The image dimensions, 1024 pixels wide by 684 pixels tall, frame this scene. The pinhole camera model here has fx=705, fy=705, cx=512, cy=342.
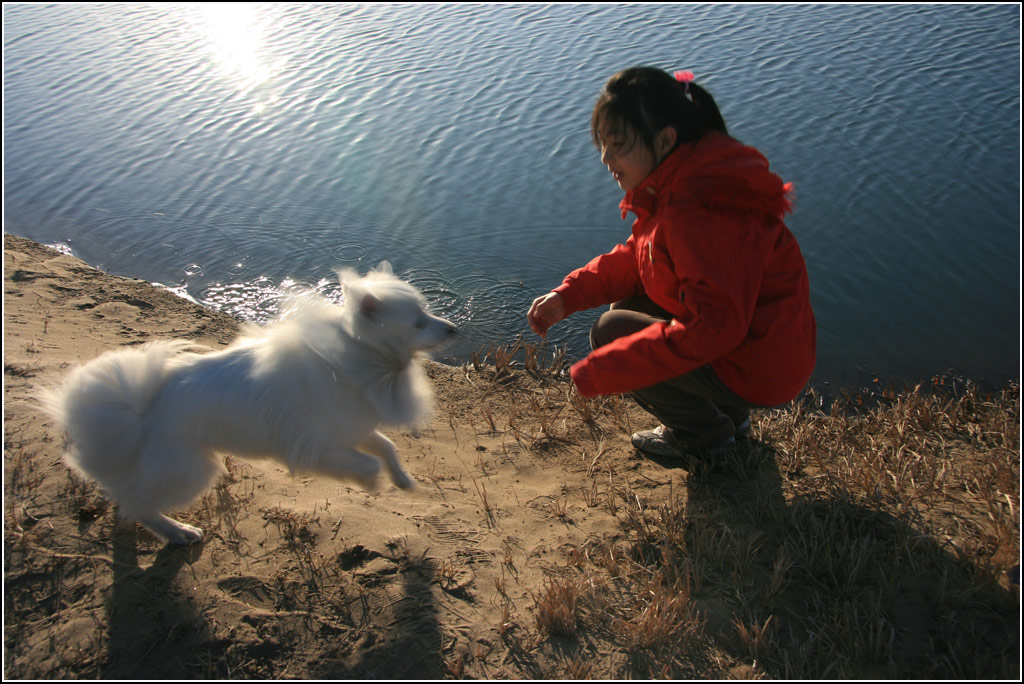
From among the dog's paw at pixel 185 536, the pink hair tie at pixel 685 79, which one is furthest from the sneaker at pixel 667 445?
the dog's paw at pixel 185 536

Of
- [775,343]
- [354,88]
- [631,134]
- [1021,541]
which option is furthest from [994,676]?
[354,88]

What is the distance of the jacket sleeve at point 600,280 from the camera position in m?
3.45

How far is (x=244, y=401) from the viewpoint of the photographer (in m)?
2.80

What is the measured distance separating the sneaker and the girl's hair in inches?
58.0

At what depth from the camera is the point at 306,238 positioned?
23.5 ft

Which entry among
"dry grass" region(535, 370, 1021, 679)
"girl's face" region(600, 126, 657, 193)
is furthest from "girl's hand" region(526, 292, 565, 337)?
"dry grass" region(535, 370, 1021, 679)

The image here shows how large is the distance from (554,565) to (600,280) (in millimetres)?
1373

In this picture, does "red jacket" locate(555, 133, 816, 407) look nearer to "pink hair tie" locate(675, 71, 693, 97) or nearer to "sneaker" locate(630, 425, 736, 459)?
"pink hair tie" locate(675, 71, 693, 97)

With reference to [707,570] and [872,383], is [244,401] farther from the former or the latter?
[872,383]

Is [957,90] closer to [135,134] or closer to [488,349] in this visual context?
[488,349]

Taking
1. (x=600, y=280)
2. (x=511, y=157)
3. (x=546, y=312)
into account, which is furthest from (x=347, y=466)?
(x=511, y=157)

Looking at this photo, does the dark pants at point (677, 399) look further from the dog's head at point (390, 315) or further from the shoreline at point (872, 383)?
the shoreline at point (872, 383)

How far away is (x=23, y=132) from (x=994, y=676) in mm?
12350

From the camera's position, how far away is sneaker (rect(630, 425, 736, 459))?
3379 mm
